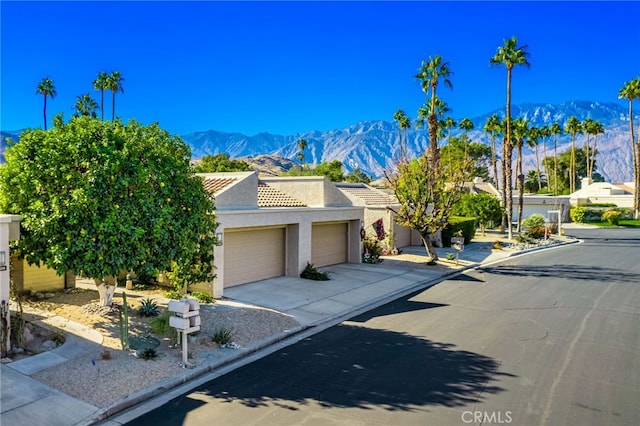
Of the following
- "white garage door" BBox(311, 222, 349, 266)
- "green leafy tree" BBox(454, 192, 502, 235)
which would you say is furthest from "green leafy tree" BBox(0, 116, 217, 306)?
"green leafy tree" BBox(454, 192, 502, 235)

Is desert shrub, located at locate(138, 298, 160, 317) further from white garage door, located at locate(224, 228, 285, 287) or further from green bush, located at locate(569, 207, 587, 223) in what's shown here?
green bush, located at locate(569, 207, 587, 223)

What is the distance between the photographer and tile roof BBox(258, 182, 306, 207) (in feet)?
61.5

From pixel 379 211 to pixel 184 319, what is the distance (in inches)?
725

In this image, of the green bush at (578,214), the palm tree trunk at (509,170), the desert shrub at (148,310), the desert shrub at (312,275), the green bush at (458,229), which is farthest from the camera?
the green bush at (578,214)

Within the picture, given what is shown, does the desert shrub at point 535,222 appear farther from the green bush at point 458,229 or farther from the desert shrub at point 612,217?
the desert shrub at point 612,217

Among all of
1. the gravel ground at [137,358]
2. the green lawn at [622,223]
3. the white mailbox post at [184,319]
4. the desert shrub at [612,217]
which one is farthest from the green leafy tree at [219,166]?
the desert shrub at [612,217]

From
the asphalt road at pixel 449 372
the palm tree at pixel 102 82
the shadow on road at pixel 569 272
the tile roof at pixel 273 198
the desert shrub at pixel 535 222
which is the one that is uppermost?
the palm tree at pixel 102 82

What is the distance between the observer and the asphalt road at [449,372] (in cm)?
704

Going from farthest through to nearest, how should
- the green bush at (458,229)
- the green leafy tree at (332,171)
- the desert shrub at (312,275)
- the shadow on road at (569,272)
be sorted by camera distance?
the green leafy tree at (332,171) → the green bush at (458,229) → the shadow on road at (569,272) → the desert shrub at (312,275)

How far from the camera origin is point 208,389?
8.02 meters

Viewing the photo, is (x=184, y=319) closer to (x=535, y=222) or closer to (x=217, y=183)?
(x=217, y=183)

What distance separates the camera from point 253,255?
664 inches

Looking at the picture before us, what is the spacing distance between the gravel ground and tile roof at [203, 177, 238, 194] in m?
4.71

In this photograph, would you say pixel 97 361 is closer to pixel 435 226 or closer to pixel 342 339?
pixel 342 339
